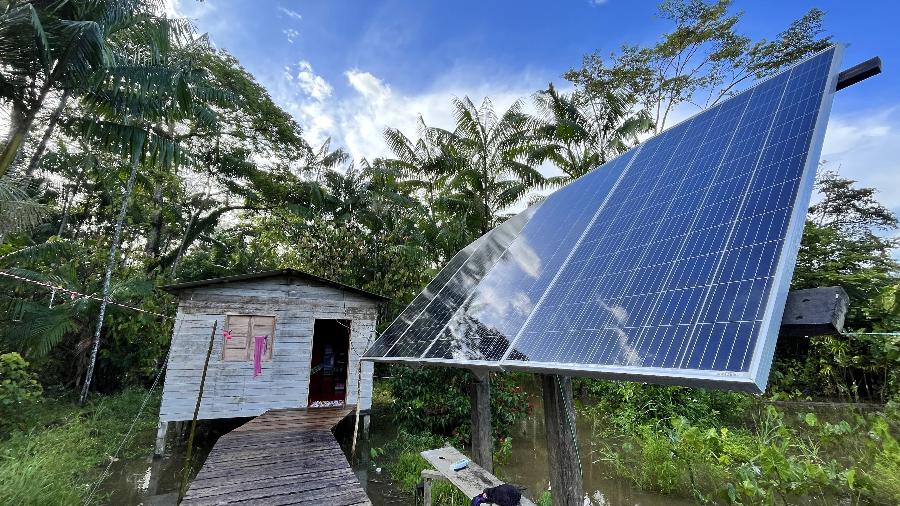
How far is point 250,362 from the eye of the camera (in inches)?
359

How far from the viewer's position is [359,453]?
8.74 meters

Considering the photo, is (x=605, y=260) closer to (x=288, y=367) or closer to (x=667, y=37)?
(x=288, y=367)

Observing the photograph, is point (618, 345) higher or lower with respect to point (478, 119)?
lower

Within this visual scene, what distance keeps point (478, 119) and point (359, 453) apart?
39.6ft

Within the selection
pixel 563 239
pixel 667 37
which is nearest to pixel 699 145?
pixel 563 239

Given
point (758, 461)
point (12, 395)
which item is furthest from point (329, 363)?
point (758, 461)

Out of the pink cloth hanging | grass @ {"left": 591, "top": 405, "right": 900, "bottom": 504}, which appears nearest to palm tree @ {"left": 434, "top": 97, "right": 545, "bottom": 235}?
the pink cloth hanging

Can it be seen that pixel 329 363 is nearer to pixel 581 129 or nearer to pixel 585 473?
pixel 585 473

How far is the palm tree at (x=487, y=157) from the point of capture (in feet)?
46.6

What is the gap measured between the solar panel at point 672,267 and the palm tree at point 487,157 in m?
8.80

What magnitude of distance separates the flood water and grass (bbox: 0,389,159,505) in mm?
460

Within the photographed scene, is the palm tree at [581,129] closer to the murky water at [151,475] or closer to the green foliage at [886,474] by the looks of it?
the green foliage at [886,474]

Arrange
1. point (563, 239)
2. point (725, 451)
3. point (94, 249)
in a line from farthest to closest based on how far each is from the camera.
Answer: point (94, 249)
point (725, 451)
point (563, 239)

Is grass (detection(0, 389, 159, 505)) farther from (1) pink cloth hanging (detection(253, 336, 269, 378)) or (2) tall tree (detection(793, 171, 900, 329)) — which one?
(2) tall tree (detection(793, 171, 900, 329))
